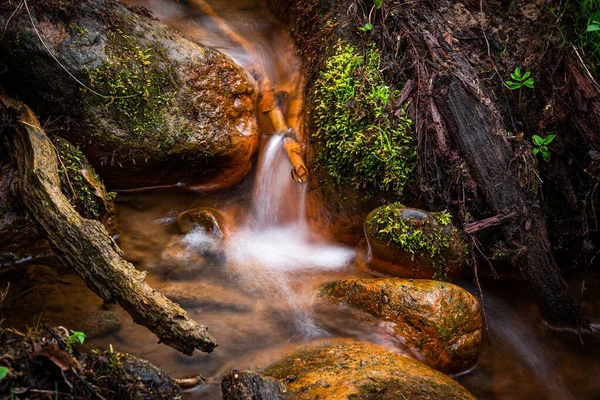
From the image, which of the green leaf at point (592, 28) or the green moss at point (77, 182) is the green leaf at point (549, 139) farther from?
the green moss at point (77, 182)

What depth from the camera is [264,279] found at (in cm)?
459

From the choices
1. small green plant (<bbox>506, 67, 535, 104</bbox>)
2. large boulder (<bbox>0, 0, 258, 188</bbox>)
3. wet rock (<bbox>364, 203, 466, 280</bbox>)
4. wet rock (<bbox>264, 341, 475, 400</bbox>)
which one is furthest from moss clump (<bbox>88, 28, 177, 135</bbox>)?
small green plant (<bbox>506, 67, 535, 104</bbox>)

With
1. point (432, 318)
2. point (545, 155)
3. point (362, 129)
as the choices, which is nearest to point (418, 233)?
point (432, 318)

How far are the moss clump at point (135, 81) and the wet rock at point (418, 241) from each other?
2547 millimetres

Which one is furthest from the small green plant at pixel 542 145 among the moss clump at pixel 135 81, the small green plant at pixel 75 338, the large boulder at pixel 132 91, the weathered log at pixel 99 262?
the small green plant at pixel 75 338

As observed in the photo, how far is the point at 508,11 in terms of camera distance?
484cm

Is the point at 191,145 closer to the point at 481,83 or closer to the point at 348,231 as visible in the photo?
the point at 348,231

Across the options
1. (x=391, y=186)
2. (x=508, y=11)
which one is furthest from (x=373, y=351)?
(x=508, y=11)

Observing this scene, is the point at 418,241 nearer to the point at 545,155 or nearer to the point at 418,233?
the point at 418,233

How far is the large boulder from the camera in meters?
4.24

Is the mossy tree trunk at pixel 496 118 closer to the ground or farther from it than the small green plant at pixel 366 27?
closer to the ground

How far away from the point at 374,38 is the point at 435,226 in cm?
220

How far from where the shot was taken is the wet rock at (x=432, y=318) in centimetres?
373

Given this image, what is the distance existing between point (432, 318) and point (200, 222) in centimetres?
262
